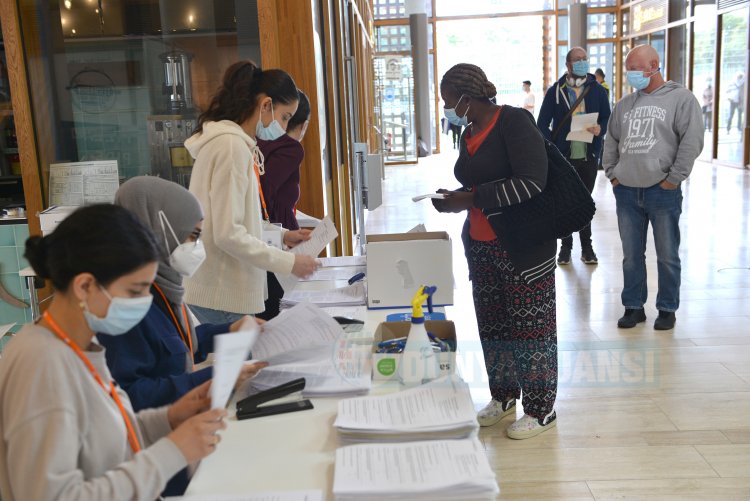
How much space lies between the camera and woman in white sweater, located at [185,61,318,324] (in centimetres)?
218

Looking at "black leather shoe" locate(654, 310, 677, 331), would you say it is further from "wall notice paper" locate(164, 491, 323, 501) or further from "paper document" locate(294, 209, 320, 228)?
"wall notice paper" locate(164, 491, 323, 501)

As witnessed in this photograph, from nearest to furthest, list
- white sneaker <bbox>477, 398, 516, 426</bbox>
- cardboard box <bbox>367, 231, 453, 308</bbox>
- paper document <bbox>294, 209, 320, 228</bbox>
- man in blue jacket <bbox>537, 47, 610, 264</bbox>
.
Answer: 1. cardboard box <bbox>367, 231, 453, 308</bbox>
2. white sneaker <bbox>477, 398, 516, 426</bbox>
3. paper document <bbox>294, 209, 320, 228</bbox>
4. man in blue jacket <bbox>537, 47, 610, 264</bbox>

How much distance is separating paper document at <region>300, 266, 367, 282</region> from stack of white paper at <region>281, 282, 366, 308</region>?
172 millimetres

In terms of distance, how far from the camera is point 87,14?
13.0ft

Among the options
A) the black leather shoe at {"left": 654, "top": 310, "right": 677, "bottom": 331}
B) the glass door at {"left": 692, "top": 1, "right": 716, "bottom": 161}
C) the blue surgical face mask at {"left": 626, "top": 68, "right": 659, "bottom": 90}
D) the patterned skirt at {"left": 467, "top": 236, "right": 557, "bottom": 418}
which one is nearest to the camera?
the patterned skirt at {"left": 467, "top": 236, "right": 557, "bottom": 418}

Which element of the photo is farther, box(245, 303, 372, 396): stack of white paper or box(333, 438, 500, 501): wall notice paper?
box(245, 303, 372, 396): stack of white paper

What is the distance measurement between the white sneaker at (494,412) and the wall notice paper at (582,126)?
300 cm

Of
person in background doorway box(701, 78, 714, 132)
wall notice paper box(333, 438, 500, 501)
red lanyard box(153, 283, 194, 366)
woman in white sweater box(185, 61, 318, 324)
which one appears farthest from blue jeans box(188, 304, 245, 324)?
person in background doorway box(701, 78, 714, 132)

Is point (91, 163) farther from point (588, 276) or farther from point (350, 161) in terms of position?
point (588, 276)

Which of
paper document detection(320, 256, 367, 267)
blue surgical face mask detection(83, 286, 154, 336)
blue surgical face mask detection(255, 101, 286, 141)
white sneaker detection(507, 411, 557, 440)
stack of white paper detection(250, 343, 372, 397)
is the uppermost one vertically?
blue surgical face mask detection(255, 101, 286, 141)

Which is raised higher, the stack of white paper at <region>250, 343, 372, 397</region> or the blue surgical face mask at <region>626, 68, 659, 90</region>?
the blue surgical face mask at <region>626, 68, 659, 90</region>

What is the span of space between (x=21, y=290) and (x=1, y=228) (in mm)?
397

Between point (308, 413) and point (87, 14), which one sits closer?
point (308, 413)

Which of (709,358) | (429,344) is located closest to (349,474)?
(429,344)
